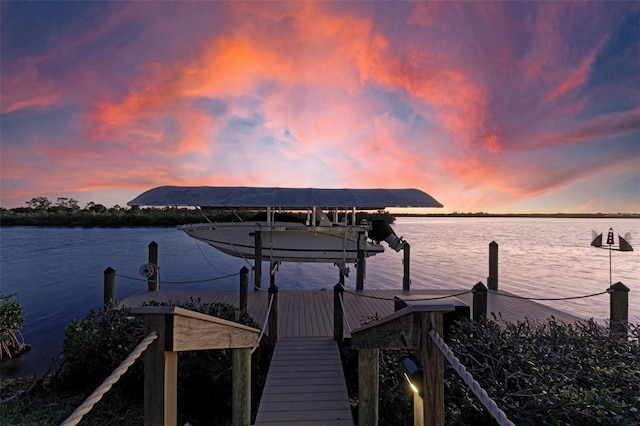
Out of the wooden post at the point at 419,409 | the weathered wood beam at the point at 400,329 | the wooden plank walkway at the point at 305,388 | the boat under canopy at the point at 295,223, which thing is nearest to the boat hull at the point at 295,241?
the boat under canopy at the point at 295,223

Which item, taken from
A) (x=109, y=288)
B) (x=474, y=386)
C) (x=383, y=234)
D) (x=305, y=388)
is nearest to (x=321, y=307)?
(x=305, y=388)

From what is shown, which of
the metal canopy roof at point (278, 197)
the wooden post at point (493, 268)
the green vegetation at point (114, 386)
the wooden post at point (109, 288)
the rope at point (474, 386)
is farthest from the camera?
the wooden post at point (493, 268)

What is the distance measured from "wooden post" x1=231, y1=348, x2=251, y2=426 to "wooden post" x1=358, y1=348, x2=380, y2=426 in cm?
128

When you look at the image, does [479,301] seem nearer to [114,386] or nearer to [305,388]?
[305,388]

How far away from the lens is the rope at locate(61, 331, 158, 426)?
42.9 inches

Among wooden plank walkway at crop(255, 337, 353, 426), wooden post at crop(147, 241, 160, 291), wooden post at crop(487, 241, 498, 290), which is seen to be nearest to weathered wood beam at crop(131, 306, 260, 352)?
wooden plank walkway at crop(255, 337, 353, 426)

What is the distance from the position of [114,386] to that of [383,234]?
27.4 feet

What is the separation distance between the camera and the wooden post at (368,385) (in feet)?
10.3

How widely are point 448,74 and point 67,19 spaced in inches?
595

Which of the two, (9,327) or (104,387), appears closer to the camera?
(104,387)

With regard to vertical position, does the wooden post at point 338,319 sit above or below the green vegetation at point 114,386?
above

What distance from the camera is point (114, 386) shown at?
463 centimetres

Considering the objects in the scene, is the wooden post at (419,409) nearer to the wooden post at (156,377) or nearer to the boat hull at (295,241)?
the wooden post at (156,377)

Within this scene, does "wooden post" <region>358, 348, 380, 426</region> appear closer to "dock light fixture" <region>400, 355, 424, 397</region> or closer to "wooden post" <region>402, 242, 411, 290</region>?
"dock light fixture" <region>400, 355, 424, 397</region>
